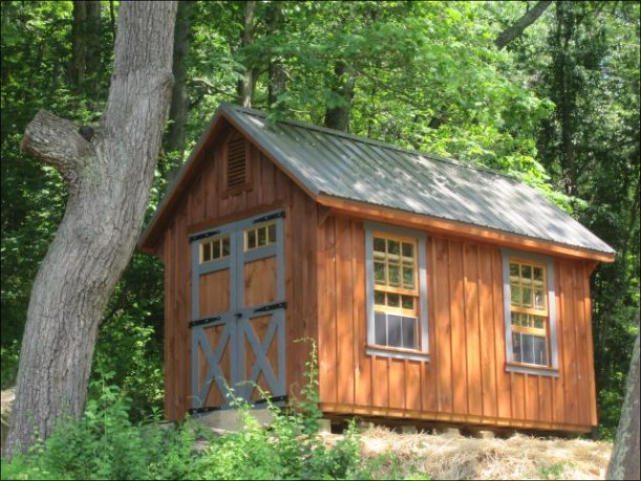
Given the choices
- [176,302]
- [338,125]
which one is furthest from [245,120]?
[338,125]

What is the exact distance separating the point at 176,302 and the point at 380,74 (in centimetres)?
725

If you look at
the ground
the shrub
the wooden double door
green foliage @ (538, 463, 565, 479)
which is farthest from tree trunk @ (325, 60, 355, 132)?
green foliage @ (538, 463, 565, 479)

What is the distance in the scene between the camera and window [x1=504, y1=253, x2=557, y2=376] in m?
18.0

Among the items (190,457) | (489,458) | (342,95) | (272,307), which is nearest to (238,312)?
(272,307)

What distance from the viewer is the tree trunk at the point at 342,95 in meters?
22.7

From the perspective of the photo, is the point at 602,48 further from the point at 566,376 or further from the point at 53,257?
the point at 53,257

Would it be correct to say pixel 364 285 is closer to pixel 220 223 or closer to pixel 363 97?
pixel 220 223

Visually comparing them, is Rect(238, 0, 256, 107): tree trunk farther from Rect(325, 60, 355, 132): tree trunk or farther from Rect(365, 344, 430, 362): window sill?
Rect(365, 344, 430, 362): window sill

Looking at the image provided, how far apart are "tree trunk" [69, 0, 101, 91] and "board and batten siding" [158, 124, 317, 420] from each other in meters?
6.27

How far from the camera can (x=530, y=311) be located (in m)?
18.2

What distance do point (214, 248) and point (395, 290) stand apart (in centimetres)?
259

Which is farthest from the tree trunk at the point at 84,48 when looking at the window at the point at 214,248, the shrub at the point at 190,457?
the shrub at the point at 190,457

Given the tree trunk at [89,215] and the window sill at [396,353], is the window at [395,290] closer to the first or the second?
the window sill at [396,353]

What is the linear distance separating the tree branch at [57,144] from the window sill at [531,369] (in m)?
6.49
